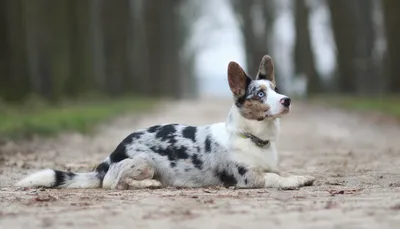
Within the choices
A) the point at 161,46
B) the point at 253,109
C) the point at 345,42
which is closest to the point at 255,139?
the point at 253,109

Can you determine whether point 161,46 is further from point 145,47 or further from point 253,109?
point 253,109

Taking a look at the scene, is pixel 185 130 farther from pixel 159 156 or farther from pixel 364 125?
pixel 364 125

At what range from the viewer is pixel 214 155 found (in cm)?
698

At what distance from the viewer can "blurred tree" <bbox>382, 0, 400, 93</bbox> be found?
2677 cm

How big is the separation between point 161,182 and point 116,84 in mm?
31770

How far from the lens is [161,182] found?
715cm

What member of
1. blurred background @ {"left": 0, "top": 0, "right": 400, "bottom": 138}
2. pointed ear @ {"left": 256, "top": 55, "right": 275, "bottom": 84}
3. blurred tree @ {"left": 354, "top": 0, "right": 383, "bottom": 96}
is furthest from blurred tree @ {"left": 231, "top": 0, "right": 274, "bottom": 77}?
pointed ear @ {"left": 256, "top": 55, "right": 275, "bottom": 84}

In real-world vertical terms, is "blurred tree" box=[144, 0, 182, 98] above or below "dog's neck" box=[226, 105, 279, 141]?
above

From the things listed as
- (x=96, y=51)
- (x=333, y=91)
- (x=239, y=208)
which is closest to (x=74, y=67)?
(x=96, y=51)

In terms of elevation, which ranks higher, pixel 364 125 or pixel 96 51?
pixel 96 51

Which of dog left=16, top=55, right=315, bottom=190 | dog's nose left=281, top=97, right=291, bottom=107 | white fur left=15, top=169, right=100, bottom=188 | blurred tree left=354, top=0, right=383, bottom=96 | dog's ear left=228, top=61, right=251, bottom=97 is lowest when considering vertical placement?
white fur left=15, top=169, right=100, bottom=188

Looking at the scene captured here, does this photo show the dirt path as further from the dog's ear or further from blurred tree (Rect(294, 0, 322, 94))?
blurred tree (Rect(294, 0, 322, 94))

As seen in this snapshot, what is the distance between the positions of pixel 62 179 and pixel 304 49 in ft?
113

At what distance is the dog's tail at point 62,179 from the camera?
23.3 ft
